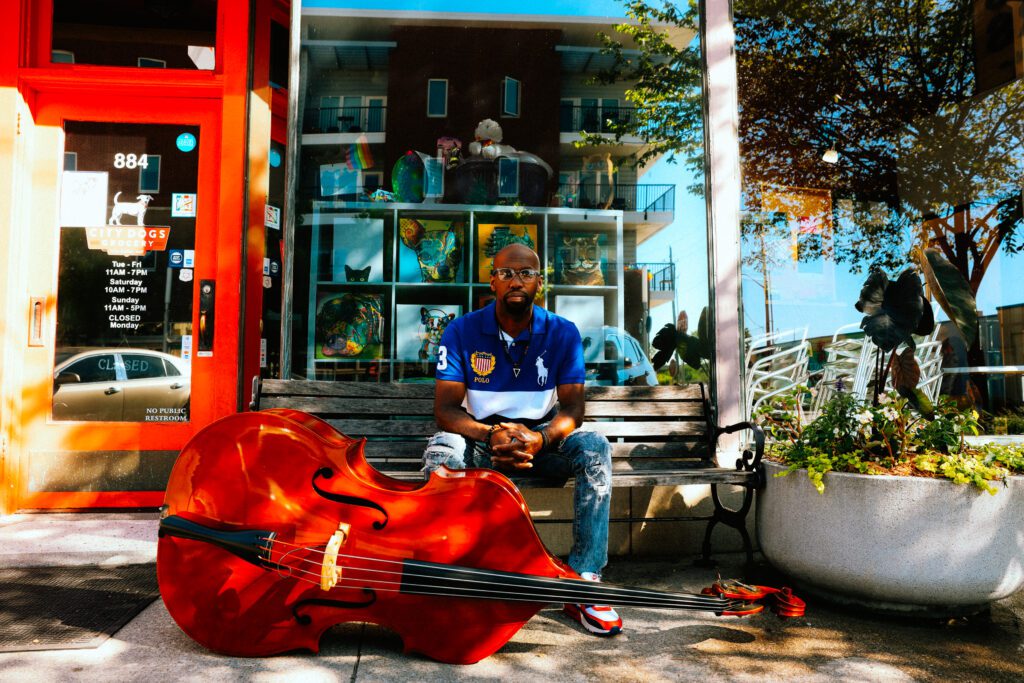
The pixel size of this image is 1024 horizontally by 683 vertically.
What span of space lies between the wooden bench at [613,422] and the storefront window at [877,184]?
0.55 metres

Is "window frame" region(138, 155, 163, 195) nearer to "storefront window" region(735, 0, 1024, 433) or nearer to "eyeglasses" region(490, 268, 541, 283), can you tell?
"eyeglasses" region(490, 268, 541, 283)

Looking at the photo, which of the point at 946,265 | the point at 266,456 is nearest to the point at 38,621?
the point at 266,456

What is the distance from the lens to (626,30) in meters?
4.58

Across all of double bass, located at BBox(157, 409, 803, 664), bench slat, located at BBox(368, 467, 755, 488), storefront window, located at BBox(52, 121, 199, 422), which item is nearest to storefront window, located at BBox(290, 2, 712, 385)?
storefront window, located at BBox(52, 121, 199, 422)

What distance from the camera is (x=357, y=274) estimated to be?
4.42 metres

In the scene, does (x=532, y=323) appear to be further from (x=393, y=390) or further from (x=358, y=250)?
(x=358, y=250)

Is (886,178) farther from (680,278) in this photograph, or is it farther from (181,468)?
(181,468)

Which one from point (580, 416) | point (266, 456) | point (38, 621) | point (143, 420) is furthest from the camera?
point (143, 420)

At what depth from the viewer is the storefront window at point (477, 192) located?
4.31m

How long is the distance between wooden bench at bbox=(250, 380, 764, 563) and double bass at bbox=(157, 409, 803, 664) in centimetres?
111

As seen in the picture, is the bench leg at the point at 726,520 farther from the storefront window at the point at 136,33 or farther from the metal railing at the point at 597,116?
the storefront window at the point at 136,33

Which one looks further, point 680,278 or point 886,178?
point 886,178

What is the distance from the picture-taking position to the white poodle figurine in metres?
4.57

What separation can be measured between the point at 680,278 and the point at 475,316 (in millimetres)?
1725
